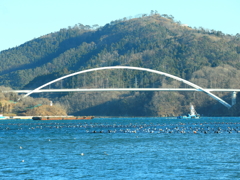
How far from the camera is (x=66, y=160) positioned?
1380 inches

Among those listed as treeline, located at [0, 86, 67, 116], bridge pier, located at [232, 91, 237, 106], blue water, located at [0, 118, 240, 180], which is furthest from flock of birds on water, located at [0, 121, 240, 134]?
bridge pier, located at [232, 91, 237, 106]

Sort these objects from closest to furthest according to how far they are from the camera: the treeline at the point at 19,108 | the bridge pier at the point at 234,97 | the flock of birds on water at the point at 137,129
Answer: the flock of birds on water at the point at 137,129 → the treeline at the point at 19,108 → the bridge pier at the point at 234,97

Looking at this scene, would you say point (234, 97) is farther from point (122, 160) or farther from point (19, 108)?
point (122, 160)

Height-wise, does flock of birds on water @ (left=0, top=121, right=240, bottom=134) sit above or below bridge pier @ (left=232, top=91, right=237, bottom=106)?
below

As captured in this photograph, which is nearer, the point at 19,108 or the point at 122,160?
the point at 122,160

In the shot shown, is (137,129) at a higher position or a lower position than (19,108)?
lower

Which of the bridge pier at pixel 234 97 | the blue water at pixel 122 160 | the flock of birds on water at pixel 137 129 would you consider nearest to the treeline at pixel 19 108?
the bridge pier at pixel 234 97

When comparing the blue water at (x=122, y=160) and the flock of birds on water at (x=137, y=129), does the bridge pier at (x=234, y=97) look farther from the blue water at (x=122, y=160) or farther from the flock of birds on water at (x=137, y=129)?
the blue water at (x=122, y=160)

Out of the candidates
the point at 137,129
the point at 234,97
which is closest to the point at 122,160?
the point at 137,129

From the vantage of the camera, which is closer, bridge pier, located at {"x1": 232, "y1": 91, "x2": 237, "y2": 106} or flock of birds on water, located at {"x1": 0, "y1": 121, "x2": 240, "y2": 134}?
→ flock of birds on water, located at {"x1": 0, "y1": 121, "x2": 240, "y2": 134}

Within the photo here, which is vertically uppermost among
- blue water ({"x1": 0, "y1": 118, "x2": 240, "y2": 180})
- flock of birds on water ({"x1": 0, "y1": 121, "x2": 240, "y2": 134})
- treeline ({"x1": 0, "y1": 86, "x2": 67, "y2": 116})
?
treeline ({"x1": 0, "y1": 86, "x2": 67, "y2": 116})

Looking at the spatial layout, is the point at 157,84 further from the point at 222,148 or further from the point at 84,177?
the point at 84,177

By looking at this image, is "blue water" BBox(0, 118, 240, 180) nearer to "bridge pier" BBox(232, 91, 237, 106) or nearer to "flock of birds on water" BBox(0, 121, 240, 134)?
"flock of birds on water" BBox(0, 121, 240, 134)

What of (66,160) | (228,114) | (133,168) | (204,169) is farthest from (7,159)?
(228,114)
